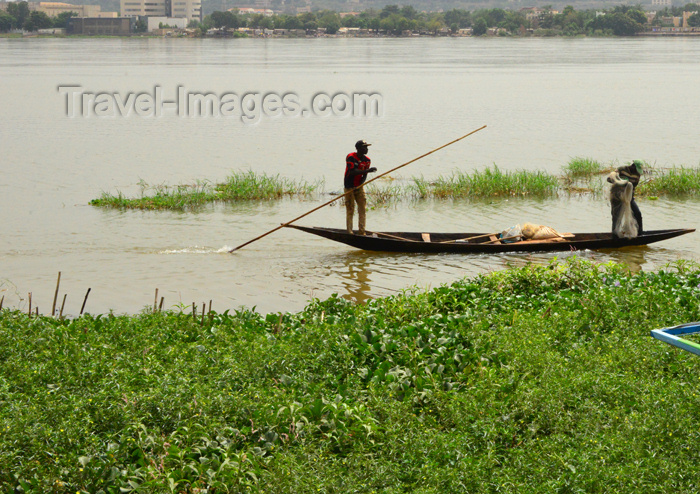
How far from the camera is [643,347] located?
6.45m

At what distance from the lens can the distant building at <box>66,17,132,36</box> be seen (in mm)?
138500

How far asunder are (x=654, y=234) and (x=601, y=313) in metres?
5.33

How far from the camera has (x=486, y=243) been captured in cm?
1197

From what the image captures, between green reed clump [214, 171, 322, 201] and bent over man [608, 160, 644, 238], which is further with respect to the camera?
green reed clump [214, 171, 322, 201]

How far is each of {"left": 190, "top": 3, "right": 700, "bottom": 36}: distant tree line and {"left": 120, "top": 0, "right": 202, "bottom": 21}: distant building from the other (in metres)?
48.0

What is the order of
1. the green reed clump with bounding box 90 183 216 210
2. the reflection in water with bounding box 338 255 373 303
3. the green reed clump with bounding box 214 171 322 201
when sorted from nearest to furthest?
the reflection in water with bounding box 338 255 373 303 < the green reed clump with bounding box 90 183 216 210 < the green reed clump with bounding box 214 171 322 201

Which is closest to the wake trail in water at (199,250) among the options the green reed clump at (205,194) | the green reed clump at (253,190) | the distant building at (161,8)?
the green reed clump at (205,194)

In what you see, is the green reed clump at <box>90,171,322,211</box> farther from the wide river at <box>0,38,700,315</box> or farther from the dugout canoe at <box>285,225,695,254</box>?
the dugout canoe at <box>285,225,695,254</box>

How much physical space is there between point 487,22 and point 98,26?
69.8 metres

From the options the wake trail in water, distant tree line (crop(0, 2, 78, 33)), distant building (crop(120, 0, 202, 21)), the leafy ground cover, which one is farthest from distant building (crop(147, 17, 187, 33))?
the leafy ground cover

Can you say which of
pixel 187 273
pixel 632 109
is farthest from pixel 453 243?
pixel 632 109

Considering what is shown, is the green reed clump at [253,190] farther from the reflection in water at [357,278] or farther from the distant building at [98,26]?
the distant building at [98,26]

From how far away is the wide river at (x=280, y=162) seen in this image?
11711mm

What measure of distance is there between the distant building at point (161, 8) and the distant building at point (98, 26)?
53.2 metres
